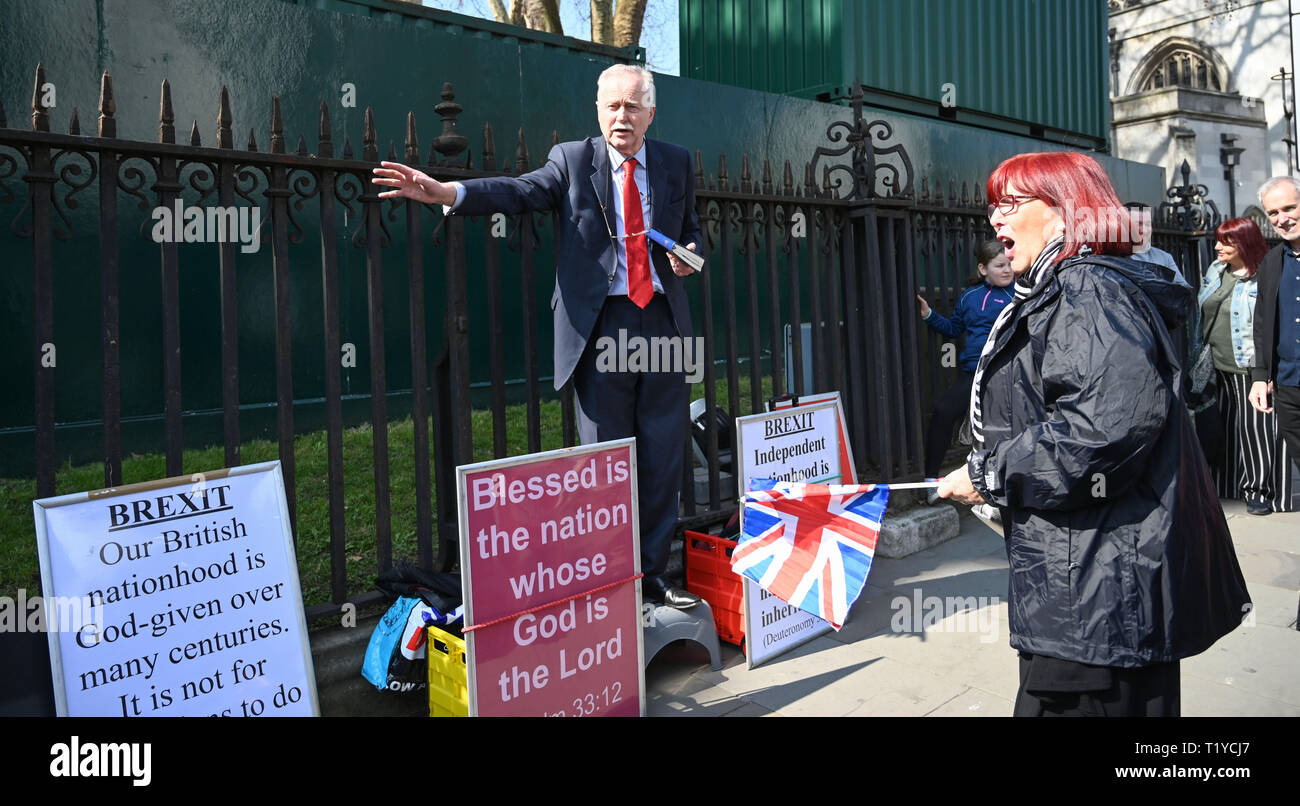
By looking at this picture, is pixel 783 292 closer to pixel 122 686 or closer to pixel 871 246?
pixel 871 246

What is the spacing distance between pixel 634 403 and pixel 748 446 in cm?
60

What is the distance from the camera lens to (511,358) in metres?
8.95

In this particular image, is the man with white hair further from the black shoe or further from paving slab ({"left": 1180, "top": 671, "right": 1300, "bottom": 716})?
the black shoe

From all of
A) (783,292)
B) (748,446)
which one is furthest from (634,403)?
(783,292)

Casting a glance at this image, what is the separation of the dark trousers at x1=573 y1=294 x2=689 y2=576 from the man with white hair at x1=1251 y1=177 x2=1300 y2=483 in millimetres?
3315

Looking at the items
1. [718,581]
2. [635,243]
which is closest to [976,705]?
[718,581]

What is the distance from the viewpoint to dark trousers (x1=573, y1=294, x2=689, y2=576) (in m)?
3.95

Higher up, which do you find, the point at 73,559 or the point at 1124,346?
the point at 1124,346

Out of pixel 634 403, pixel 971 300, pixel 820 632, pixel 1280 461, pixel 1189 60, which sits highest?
pixel 1189 60

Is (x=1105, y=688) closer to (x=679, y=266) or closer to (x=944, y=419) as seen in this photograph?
(x=679, y=266)

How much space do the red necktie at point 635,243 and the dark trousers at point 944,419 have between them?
3230 mm

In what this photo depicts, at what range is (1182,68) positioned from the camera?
36.6 metres

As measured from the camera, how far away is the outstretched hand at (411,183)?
130 inches

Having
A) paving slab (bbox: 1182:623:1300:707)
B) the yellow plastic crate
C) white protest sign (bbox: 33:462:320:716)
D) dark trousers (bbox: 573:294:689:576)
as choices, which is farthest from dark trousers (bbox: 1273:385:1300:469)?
white protest sign (bbox: 33:462:320:716)
